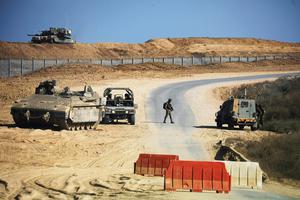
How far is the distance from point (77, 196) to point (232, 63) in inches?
2823

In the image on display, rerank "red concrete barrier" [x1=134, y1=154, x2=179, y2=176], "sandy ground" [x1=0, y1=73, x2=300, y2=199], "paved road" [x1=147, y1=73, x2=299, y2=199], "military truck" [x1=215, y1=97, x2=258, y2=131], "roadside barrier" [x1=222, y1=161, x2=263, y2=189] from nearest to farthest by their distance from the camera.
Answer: "sandy ground" [x1=0, y1=73, x2=300, y2=199], "roadside barrier" [x1=222, y1=161, x2=263, y2=189], "red concrete barrier" [x1=134, y1=154, x2=179, y2=176], "paved road" [x1=147, y1=73, x2=299, y2=199], "military truck" [x1=215, y1=97, x2=258, y2=131]

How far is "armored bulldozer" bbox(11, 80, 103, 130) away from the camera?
99.0 feet

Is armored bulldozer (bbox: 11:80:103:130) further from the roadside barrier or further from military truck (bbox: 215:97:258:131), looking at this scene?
the roadside barrier

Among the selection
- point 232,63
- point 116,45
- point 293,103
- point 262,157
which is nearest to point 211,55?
point 232,63

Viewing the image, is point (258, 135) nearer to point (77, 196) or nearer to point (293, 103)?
point (293, 103)

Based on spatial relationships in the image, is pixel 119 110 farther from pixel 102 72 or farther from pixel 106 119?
pixel 102 72

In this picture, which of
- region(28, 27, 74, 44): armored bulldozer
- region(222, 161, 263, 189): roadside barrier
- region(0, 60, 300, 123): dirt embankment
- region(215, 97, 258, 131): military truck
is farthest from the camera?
region(28, 27, 74, 44): armored bulldozer

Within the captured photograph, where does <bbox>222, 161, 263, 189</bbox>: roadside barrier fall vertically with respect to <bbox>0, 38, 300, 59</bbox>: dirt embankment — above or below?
below

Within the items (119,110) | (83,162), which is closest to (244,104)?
(119,110)

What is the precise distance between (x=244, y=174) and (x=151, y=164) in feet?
8.95

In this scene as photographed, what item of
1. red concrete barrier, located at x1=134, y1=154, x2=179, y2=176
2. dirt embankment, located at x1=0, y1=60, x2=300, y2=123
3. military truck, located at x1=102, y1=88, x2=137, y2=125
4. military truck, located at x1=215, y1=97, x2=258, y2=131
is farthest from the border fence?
red concrete barrier, located at x1=134, y1=154, x2=179, y2=176

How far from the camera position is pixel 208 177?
16.2 meters

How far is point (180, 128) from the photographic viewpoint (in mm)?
35281

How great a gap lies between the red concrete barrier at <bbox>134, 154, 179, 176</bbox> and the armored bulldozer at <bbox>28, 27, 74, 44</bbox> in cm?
6701
